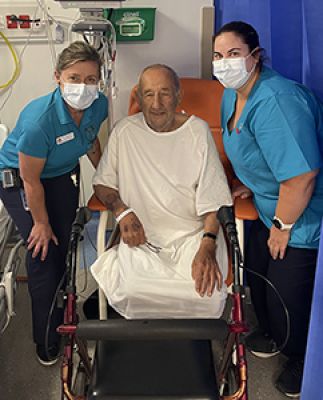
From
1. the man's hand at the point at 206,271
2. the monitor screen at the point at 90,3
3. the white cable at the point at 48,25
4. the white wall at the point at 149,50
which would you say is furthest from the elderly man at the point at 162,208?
the white cable at the point at 48,25

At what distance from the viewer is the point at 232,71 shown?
66.1 inches

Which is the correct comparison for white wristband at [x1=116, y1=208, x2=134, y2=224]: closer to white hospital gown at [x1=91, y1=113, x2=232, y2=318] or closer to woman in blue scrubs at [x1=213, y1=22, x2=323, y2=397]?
white hospital gown at [x1=91, y1=113, x2=232, y2=318]

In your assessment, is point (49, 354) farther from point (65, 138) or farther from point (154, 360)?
point (65, 138)

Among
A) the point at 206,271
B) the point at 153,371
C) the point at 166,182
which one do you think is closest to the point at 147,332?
the point at 153,371

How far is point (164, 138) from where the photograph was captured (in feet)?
6.31

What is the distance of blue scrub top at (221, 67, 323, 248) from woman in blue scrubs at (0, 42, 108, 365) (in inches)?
24.8

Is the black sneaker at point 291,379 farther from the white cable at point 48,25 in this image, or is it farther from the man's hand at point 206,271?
the white cable at point 48,25

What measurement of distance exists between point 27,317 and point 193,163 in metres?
1.19

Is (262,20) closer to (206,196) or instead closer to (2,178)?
(206,196)

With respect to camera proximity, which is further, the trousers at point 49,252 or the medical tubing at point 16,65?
the medical tubing at point 16,65

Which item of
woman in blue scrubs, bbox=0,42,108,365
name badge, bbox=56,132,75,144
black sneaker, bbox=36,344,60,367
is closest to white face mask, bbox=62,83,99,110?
woman in blue scrubs, bbox=0,42,108,365

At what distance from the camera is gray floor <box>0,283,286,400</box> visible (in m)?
1.84

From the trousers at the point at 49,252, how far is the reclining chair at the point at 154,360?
469 mm

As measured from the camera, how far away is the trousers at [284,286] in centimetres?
173
